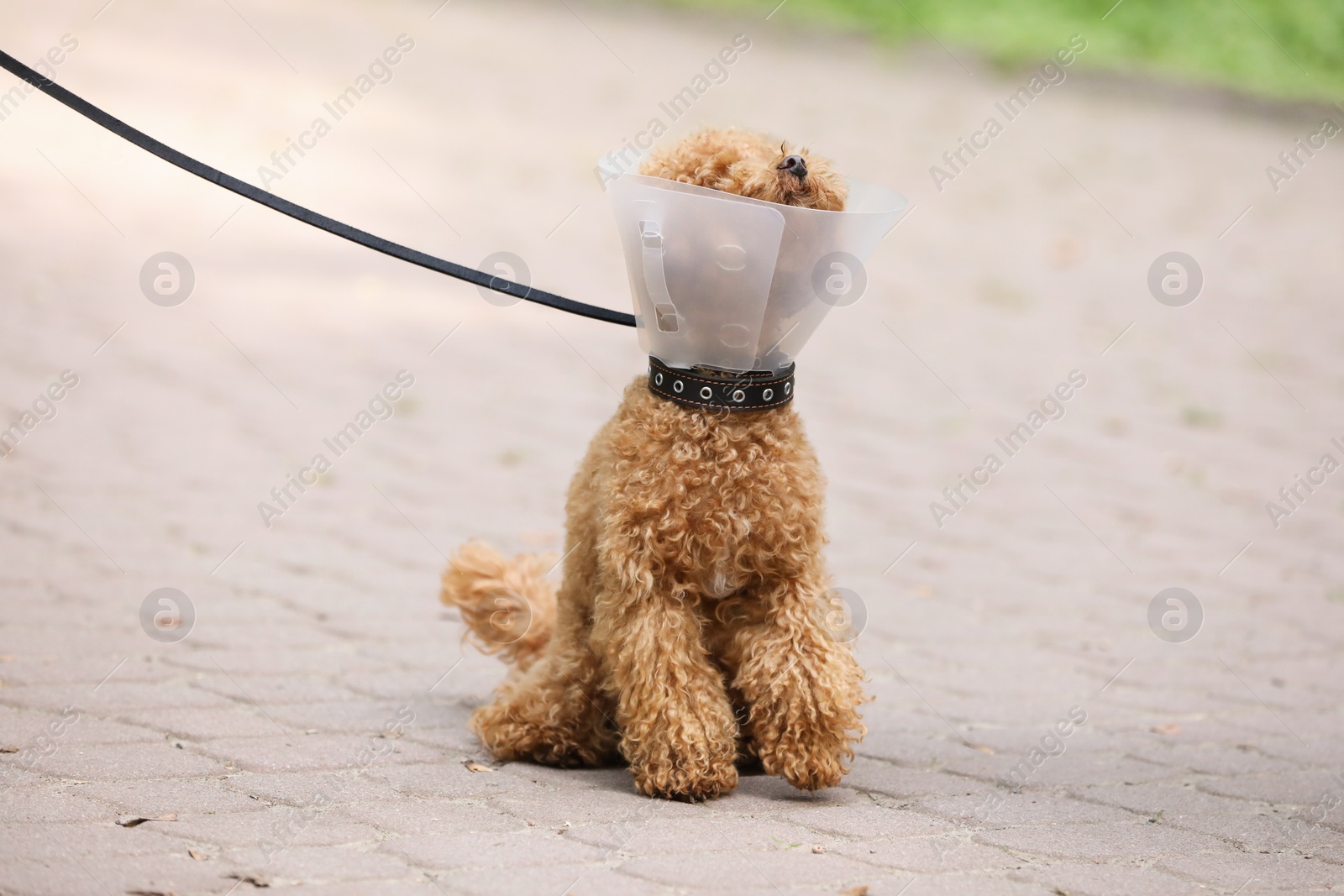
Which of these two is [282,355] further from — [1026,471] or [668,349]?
[668,349]

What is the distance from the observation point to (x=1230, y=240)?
442 inches

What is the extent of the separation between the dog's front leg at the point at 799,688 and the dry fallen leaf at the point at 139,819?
1333mm

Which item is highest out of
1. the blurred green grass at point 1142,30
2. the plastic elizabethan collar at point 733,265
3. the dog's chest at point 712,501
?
the blurred green grass at point 1142,30

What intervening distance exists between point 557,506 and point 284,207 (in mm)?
2581

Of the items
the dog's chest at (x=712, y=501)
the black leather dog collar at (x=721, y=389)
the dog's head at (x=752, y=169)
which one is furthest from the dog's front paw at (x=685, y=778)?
the dog's head at (x=752, y=169)

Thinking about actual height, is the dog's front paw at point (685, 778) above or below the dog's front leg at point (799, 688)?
below

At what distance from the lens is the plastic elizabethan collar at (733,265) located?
2941mm

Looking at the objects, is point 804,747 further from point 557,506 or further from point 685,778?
point 557,506

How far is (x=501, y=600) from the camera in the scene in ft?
12.3

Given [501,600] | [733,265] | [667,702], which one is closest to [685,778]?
[667,702]

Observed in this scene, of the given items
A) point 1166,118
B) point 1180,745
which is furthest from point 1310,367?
point 1166,118

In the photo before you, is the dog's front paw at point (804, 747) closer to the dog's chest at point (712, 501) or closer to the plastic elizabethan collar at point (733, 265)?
the dog's chest at point (712, 501)

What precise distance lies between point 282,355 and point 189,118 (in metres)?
4.76

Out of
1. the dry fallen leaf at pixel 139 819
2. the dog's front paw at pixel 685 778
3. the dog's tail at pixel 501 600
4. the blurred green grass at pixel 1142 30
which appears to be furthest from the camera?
the blurred green grass at pixel 1142 30
